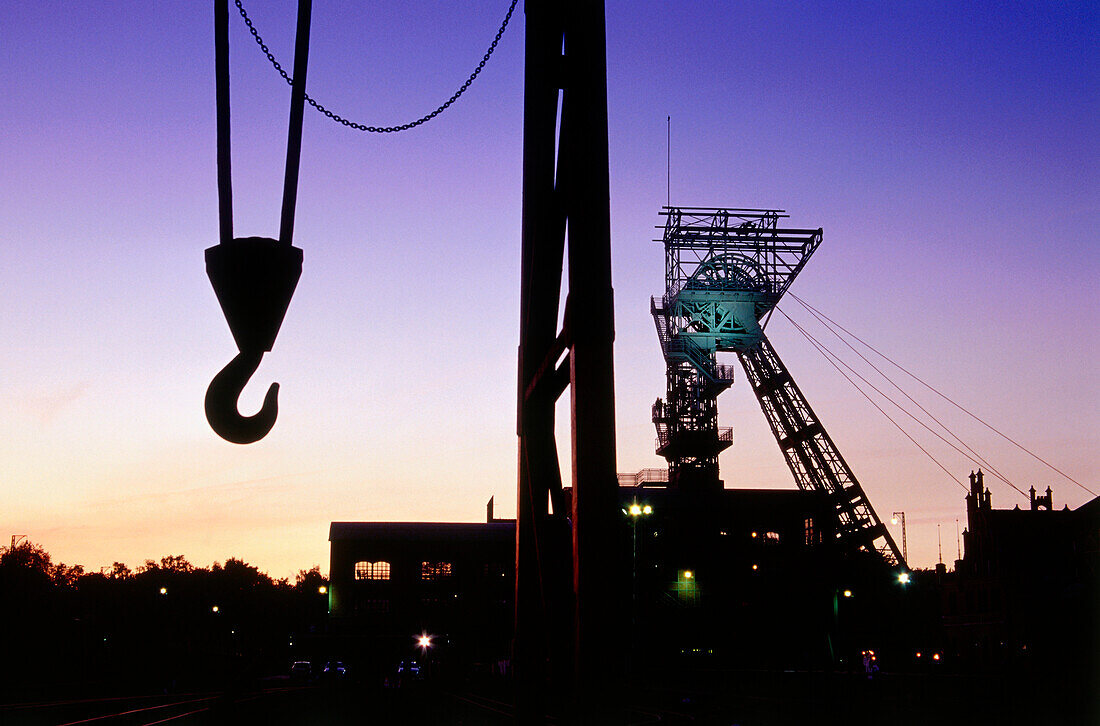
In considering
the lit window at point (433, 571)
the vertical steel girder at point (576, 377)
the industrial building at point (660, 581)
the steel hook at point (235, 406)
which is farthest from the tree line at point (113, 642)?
the steel hook at point (235, 406)

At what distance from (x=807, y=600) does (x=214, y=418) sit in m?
67.2

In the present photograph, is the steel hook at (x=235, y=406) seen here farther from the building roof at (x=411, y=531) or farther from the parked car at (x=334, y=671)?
the building roof at (x=411, y=531)

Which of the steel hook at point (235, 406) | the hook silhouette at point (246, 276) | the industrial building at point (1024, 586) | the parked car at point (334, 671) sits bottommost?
the parked car at point (334, 671)

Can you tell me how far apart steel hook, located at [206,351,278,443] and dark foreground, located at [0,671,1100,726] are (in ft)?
58.7

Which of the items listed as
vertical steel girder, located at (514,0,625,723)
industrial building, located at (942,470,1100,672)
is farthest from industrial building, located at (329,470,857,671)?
vertical steel girder, located at (514,0,625,723)

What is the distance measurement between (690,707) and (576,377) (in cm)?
2619

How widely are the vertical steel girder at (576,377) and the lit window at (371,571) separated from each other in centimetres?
7011

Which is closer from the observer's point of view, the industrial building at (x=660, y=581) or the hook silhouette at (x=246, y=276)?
the hook silhouette at (x=246, y=276)

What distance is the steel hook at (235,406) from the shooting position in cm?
395

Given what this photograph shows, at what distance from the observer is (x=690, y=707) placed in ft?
96.5

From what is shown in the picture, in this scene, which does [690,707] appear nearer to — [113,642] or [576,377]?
[576,377]

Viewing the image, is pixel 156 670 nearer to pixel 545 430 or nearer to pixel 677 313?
pixel 677 313

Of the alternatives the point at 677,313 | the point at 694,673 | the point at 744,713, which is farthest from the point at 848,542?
the point at 744,713

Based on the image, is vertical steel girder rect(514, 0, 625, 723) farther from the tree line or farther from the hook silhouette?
the tree line
